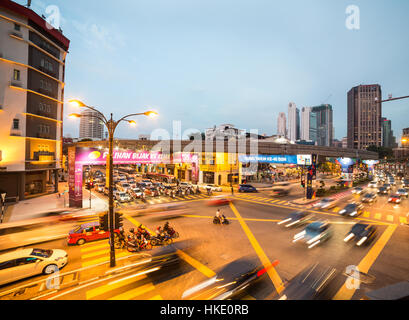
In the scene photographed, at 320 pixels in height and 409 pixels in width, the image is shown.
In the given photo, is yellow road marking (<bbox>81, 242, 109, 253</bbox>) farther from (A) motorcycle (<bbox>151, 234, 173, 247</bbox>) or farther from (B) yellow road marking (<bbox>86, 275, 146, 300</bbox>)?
(B) yellow road marking (<bbox>86, 275, 146, 300</bbox>)

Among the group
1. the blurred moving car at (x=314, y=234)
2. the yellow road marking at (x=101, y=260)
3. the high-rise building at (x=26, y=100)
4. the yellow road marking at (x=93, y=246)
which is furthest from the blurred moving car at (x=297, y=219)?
the high-rise building at (x=26, y=100)

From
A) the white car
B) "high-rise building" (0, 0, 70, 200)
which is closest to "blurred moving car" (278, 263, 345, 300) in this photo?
the white car

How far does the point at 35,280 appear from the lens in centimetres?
902

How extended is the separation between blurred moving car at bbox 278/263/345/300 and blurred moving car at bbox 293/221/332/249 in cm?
306

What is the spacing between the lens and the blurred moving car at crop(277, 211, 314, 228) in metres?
17.2

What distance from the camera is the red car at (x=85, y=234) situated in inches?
495

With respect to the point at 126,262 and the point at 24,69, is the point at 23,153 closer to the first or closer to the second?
the point at 24,69

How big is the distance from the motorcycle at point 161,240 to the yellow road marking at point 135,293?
4346 mm

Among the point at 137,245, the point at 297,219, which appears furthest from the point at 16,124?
the point at 297,219

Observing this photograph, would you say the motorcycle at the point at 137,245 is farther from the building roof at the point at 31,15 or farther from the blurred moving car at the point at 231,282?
the building roof at the point at 31,15

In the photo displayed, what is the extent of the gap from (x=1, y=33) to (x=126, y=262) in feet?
115

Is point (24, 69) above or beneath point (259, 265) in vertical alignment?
above

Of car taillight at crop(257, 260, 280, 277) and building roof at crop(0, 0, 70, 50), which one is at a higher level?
building roof at crop(0, 0, 70, 50)

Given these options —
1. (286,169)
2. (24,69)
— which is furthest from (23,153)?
(286,169)
